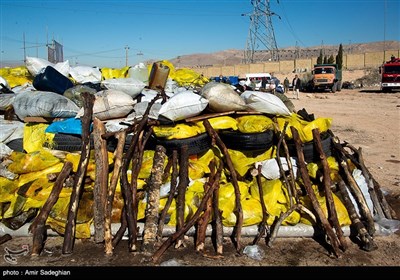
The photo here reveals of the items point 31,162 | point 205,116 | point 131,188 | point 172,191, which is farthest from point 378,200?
point 31,162

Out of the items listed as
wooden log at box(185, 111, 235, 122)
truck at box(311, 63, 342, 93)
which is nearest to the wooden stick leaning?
wooden log at box(185, 111, 235, 122)

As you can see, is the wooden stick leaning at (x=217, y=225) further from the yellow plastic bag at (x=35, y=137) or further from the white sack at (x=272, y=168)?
the yellow plastic bag at (x=35, y=137)

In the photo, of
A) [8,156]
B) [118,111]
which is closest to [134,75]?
[118,111]

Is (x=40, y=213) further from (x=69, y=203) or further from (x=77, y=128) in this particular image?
(x=77, y=128)

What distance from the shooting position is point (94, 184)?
3.51 m

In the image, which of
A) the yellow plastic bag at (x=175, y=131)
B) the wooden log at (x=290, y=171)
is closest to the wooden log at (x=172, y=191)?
the yellow plastic bag at (x=175, y=131)

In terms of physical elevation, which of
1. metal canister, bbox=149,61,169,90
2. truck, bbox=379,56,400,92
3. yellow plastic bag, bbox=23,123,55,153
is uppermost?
truck, bbox=379,56,400,92

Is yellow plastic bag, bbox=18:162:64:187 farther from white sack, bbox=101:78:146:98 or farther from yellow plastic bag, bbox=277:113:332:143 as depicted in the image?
yellow plastic bag, bbox=277:113:332:143

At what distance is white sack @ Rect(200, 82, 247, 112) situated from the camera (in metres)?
4.14

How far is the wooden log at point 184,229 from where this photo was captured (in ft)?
10.0

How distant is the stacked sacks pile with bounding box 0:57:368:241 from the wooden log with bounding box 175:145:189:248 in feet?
0.39

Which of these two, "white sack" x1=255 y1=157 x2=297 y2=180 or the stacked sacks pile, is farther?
"white sack" x1=255 y1=157 x2=297 y2=180

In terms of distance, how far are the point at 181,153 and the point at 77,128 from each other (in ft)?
4.55

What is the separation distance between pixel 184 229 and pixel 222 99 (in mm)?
A: 1737
